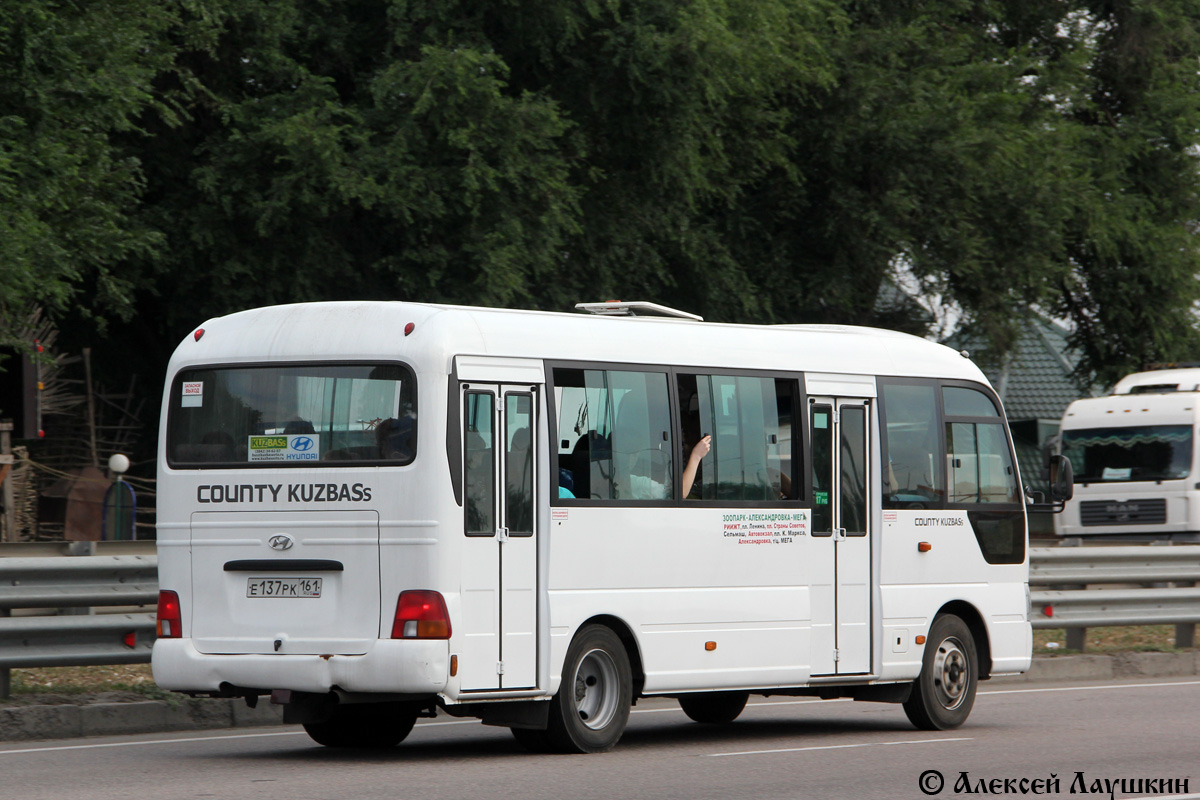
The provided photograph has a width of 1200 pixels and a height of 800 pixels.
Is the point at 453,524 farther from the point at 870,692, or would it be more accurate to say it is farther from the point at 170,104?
the point at 170,104

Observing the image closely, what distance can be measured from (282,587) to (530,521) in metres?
1.42

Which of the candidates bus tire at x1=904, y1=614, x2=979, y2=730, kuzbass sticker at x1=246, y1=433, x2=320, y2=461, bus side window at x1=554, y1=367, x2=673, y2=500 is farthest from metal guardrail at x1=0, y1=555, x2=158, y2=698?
bus tire at x1=904, y1=614, x2=979, y2=730

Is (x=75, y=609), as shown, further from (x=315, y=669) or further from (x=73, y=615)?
(x=315, y=669)

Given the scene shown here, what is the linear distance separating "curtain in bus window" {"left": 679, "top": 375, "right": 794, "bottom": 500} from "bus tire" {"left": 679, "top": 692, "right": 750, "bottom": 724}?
173cm

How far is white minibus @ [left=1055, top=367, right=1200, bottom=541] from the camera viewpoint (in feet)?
96.1

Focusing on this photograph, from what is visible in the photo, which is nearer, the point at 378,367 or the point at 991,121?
the point at 378,367

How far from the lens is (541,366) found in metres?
10.3

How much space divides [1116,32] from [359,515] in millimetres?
24700

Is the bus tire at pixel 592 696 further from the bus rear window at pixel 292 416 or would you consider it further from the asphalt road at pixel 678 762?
the bus rear window at pixel 292 416

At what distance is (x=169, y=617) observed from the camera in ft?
33.3

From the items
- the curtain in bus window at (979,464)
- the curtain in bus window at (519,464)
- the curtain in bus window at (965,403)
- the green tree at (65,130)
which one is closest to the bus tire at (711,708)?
the curtain in bus window at (979,464)

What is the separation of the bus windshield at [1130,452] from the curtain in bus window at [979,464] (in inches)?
680

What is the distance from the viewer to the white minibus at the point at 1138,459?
96.1 ft

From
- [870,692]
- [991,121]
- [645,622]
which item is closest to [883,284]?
[991,121]
